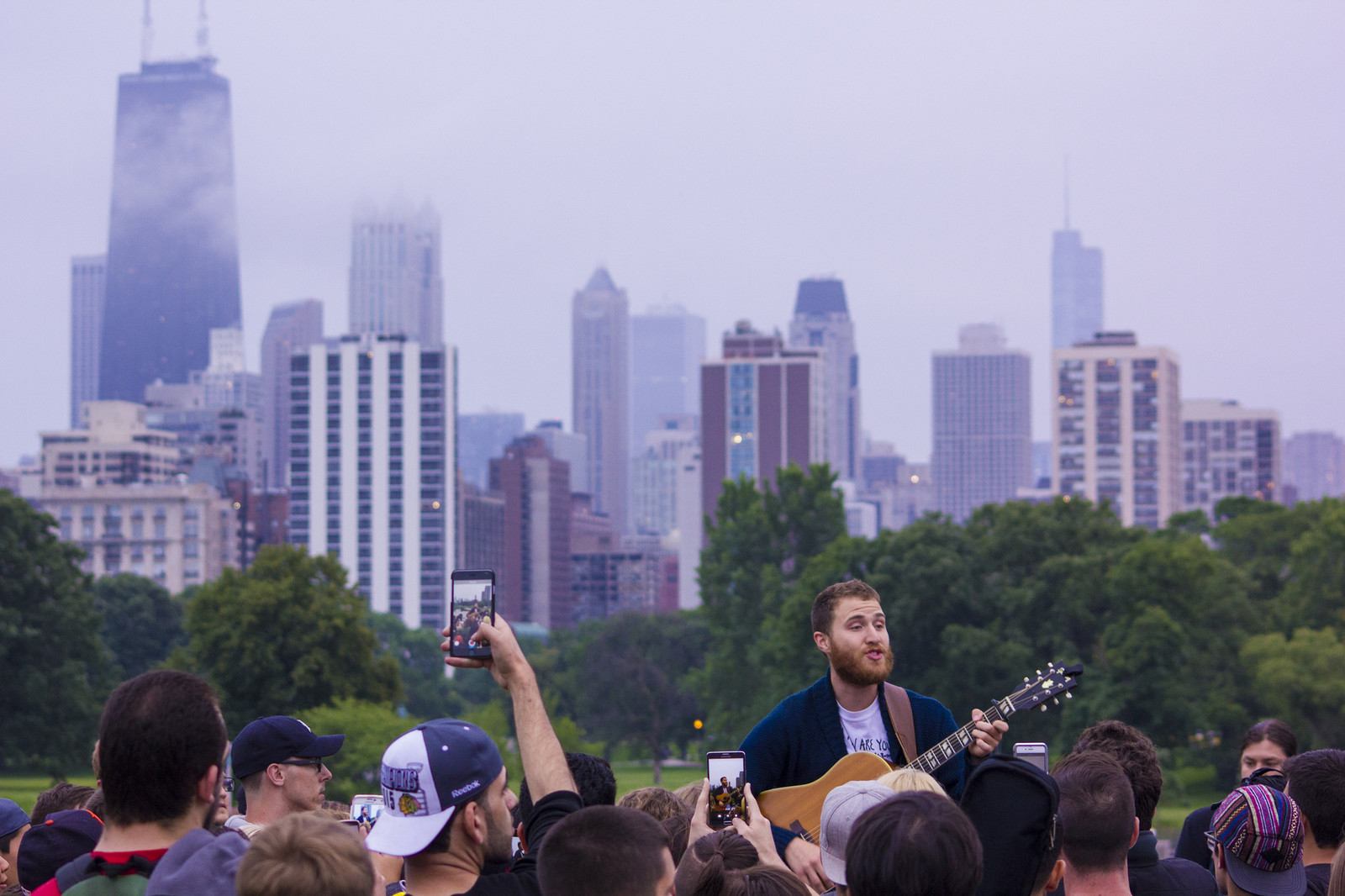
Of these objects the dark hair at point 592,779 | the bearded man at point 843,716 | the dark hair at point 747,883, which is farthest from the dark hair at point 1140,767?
the dark hair at point 592,779

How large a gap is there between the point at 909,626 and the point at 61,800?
48673 millimetres

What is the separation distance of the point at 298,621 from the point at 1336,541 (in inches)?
1443

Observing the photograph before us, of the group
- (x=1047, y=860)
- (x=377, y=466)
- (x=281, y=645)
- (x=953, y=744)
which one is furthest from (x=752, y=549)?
(x=377, y=466)

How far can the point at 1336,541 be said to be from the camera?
182ft

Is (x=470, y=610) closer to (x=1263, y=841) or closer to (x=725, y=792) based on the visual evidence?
(x=725, y=792)

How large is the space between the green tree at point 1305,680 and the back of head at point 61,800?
47.2m

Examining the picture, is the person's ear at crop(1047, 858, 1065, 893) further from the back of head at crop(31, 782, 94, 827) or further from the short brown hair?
the back of head at crop(31, 782, 94, 827)

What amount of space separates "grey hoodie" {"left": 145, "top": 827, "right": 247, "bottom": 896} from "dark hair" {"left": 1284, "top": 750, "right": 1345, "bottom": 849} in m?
4.33

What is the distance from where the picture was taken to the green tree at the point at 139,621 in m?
91.4

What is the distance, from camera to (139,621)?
9300cm

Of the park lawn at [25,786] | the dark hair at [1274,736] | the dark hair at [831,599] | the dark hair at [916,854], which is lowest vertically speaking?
the park lawn at [25,786]

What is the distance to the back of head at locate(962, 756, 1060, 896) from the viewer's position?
194 inches

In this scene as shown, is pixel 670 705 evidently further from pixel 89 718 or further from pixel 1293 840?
pixel 1293 840

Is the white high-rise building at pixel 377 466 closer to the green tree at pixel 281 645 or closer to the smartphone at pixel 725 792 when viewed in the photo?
the green tree at pixel 281 645
